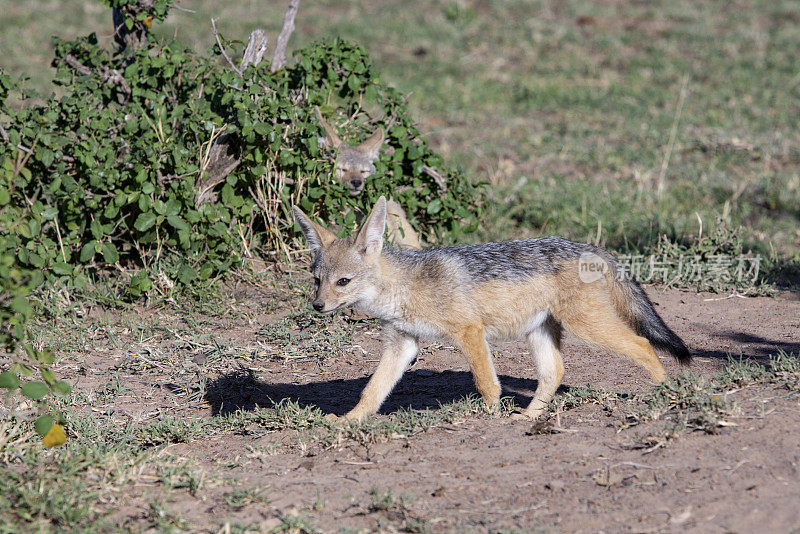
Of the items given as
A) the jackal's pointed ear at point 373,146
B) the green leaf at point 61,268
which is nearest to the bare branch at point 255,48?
the jackal's pointed ear at point 373,146

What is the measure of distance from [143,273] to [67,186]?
2.68 ft

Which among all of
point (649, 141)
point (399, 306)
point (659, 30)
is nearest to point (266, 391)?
point (399, 306)

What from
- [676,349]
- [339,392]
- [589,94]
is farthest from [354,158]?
[589,94]

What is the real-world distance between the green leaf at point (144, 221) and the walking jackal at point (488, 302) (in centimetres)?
161

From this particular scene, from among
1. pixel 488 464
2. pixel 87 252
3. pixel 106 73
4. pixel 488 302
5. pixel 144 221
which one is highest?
pixel 106 73

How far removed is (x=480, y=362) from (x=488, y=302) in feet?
1.18

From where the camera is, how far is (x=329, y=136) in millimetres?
6895

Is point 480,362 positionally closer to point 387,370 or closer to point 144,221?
point 387,370

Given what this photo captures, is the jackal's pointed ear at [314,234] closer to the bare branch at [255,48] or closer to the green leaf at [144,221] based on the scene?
the green leaf at [144,221]

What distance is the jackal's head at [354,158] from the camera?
22.6 ft

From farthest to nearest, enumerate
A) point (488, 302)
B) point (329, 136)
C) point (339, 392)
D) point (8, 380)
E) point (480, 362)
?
point (329, 136)
point (339, 392)
point (488, 302)
point (480, 362)
point (8, 380)

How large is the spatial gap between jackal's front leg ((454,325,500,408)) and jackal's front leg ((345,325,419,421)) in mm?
350

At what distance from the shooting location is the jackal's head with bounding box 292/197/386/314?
4.81 meters

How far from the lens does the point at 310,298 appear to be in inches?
253
